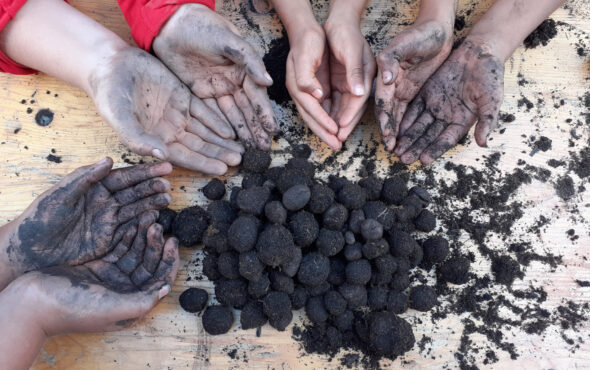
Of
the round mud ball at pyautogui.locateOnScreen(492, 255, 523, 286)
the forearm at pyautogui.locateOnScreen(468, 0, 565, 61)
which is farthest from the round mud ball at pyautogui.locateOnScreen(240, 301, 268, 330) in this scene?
the forearm at pyautogui.locateOnScreen(468, 0, 565, 61)

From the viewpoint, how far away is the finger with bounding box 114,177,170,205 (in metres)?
1.96

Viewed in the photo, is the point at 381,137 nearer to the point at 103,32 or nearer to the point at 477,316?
the point at 477,316

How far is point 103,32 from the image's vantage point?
2.10m

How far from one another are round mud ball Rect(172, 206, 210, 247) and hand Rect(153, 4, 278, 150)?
467mm

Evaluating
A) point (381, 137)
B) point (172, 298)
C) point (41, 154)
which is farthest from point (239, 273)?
point (41, 154)

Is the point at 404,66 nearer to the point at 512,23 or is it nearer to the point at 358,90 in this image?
the point at 358,90

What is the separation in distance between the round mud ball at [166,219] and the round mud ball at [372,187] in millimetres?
977

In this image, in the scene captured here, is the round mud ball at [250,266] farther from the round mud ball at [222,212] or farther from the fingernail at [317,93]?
the fingernail at [317,93]

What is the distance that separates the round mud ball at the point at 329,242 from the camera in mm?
1778

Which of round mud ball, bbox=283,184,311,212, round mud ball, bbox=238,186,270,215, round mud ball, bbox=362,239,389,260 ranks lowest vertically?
round mud ball, bbox=362,239,389,260

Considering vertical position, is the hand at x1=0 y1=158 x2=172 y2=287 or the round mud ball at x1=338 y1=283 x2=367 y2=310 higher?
the hand at x1=0 y1=158 x2=172 y2=287

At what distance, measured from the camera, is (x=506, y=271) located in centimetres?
196

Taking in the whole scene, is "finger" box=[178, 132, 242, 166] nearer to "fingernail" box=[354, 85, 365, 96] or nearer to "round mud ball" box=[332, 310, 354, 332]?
"fingernail" box=[354, 85, 365, 96]

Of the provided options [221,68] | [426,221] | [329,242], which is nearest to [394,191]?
[426,221]
